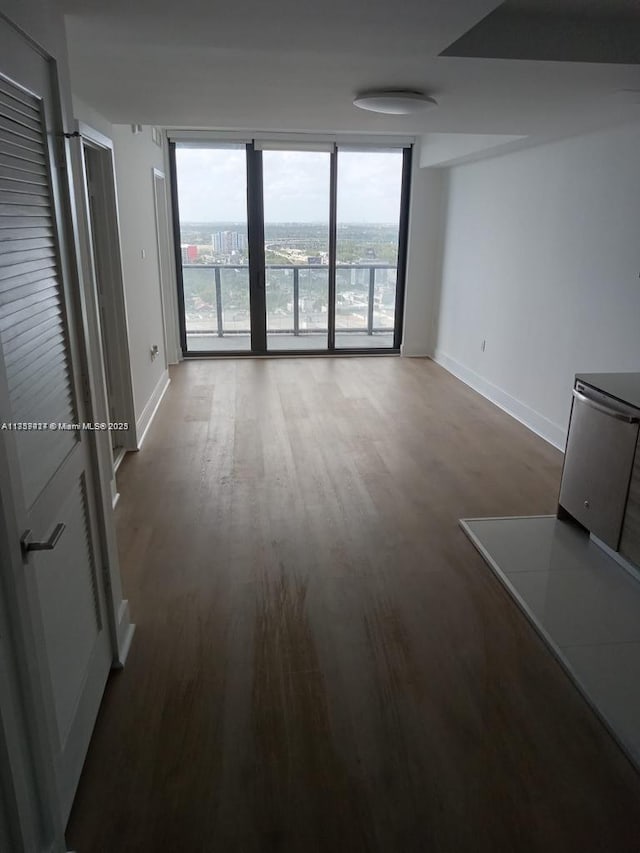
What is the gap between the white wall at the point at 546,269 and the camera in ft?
12.2

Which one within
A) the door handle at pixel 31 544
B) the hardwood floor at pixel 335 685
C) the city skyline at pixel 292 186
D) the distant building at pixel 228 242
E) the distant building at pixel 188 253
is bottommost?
the hardwood floor at pixel 335 685

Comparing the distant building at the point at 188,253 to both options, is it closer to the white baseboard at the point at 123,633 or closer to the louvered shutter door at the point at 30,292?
the white baseboard at the point at 123,633

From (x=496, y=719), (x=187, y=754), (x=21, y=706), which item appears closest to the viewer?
(x=21, y=706)

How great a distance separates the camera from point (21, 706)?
1321 mm

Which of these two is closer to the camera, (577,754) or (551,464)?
(577,754)

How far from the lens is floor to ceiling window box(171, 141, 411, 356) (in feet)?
21.5

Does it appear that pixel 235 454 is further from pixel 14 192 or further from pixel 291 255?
pixel 291 255

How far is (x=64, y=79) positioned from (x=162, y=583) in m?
1.99

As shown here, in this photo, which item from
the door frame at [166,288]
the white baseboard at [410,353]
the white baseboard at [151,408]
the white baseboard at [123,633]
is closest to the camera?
the white baseboard at [123,633]

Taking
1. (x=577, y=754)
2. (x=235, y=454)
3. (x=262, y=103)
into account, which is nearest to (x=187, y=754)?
(x=577, y=754)

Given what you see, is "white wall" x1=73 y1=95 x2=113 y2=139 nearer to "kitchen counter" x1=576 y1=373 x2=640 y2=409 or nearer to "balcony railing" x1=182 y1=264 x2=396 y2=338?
"kitchen counter" x1=576 y1=373 x2=640 y2=409

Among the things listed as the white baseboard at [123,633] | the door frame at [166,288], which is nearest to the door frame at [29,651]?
the white baseboard at [123,633]

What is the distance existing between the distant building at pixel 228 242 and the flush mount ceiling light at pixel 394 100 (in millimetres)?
3961

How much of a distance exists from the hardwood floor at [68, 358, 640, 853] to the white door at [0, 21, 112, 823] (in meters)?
0.27
